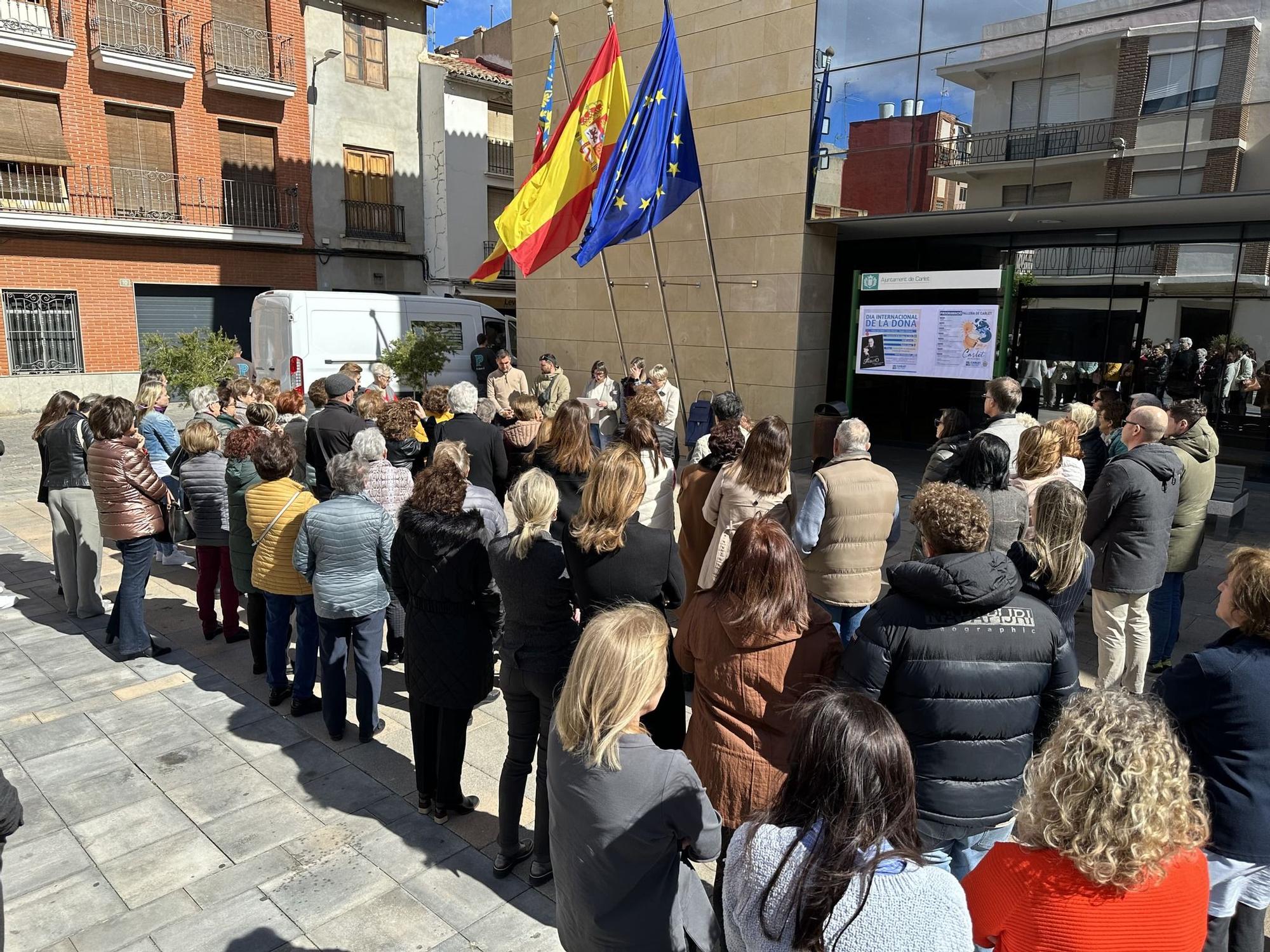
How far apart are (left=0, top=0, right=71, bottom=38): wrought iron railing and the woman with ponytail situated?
19.6 m

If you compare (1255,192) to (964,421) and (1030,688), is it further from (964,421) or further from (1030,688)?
(1030,688)

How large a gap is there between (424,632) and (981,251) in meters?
11.3

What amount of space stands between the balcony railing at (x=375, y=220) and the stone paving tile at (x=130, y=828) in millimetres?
20101

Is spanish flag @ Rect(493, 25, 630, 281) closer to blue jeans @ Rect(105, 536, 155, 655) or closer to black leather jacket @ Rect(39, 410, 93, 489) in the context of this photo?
black leather jacket @ Rect(39, 410, 93, 489)

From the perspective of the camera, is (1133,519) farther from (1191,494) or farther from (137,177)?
(137,177)

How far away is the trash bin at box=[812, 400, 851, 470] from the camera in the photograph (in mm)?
11453

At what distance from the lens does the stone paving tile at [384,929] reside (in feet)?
10.3

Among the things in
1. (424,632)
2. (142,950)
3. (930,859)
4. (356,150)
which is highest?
(356,150)

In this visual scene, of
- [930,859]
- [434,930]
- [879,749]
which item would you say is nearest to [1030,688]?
[930,859]

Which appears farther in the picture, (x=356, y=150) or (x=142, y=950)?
(x=356, y=150)

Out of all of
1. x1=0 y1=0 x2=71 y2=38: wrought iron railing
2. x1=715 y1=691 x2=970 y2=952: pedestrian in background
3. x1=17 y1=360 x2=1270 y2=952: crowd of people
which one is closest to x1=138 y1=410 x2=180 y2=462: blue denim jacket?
x1=17 y1=360 x2=1270 y2=952: crowd of people

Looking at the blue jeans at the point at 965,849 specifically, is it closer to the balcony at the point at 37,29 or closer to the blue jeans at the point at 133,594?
the blue jeans at the point at 133,594

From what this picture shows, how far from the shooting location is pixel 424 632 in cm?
374

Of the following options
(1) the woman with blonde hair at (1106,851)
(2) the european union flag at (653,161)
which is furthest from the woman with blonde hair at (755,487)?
(2) the european union flag at (653,161)
